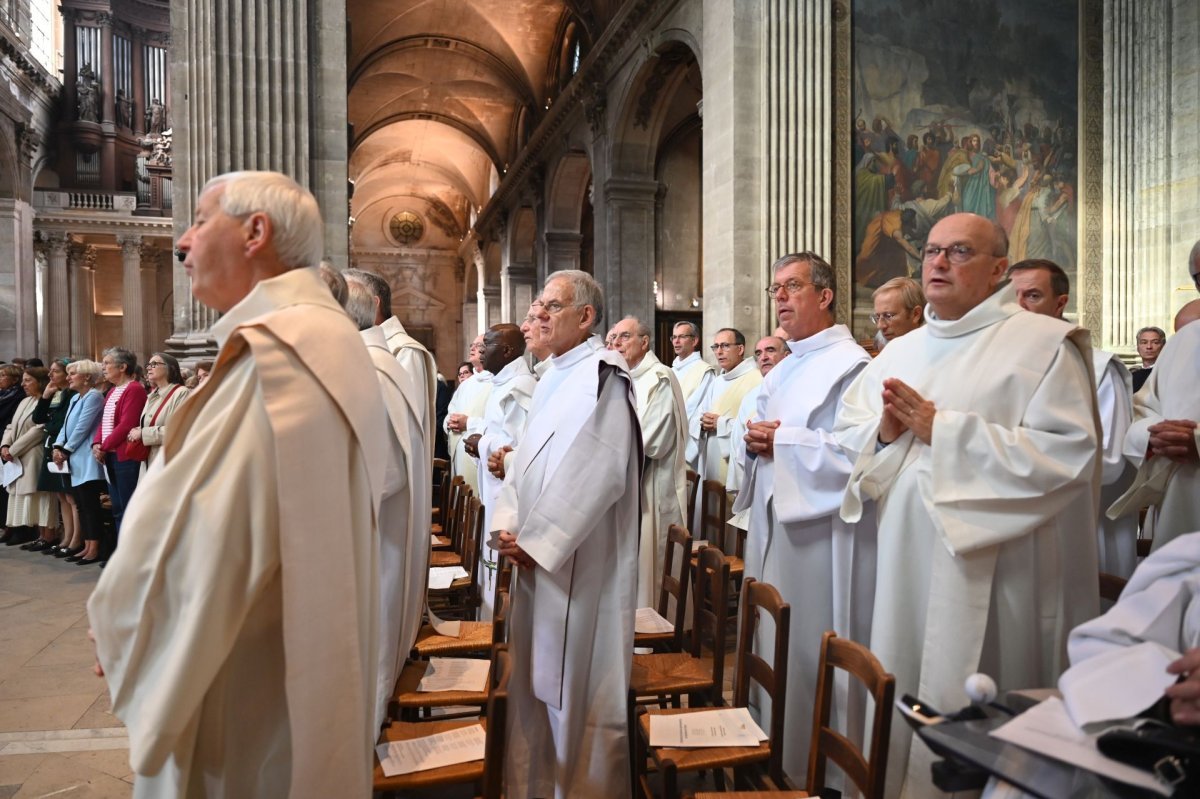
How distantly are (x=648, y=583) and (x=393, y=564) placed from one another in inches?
76.4

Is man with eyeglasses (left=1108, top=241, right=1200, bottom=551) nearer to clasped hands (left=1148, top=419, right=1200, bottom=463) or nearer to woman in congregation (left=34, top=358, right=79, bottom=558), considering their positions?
clasped hands (left=1148, top=419, right=1200, bottom=463)

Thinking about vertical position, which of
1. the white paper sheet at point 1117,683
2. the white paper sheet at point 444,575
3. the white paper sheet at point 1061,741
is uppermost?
the white paper sheet at point 1117,683

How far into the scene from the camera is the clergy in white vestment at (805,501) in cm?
321

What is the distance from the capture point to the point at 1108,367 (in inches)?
145

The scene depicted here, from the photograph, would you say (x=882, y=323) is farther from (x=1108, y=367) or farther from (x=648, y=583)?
(x=648, y=583)

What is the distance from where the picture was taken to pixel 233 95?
8008mm

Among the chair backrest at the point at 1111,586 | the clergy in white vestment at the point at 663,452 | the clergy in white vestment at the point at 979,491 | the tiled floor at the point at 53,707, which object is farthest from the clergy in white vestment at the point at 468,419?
the chair backrest at the point at 1111,586

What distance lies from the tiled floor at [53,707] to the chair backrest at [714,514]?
3246 millimetres

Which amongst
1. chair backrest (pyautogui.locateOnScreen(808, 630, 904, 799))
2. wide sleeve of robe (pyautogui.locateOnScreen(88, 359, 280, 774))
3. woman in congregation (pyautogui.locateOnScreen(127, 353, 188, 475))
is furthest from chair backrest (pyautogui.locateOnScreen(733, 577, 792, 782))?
woman in congregation (pyautogui.locateOnScreen(127, 353, 188, 475))

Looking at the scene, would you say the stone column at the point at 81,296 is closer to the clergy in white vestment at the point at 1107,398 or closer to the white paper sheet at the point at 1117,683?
the clergy in white vestment at the point at 1107,398

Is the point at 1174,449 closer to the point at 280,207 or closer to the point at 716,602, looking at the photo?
the point at 716,602

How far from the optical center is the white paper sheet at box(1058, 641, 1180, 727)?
1.47m

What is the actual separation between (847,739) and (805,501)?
124cm

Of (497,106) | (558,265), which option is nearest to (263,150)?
(558,265)
